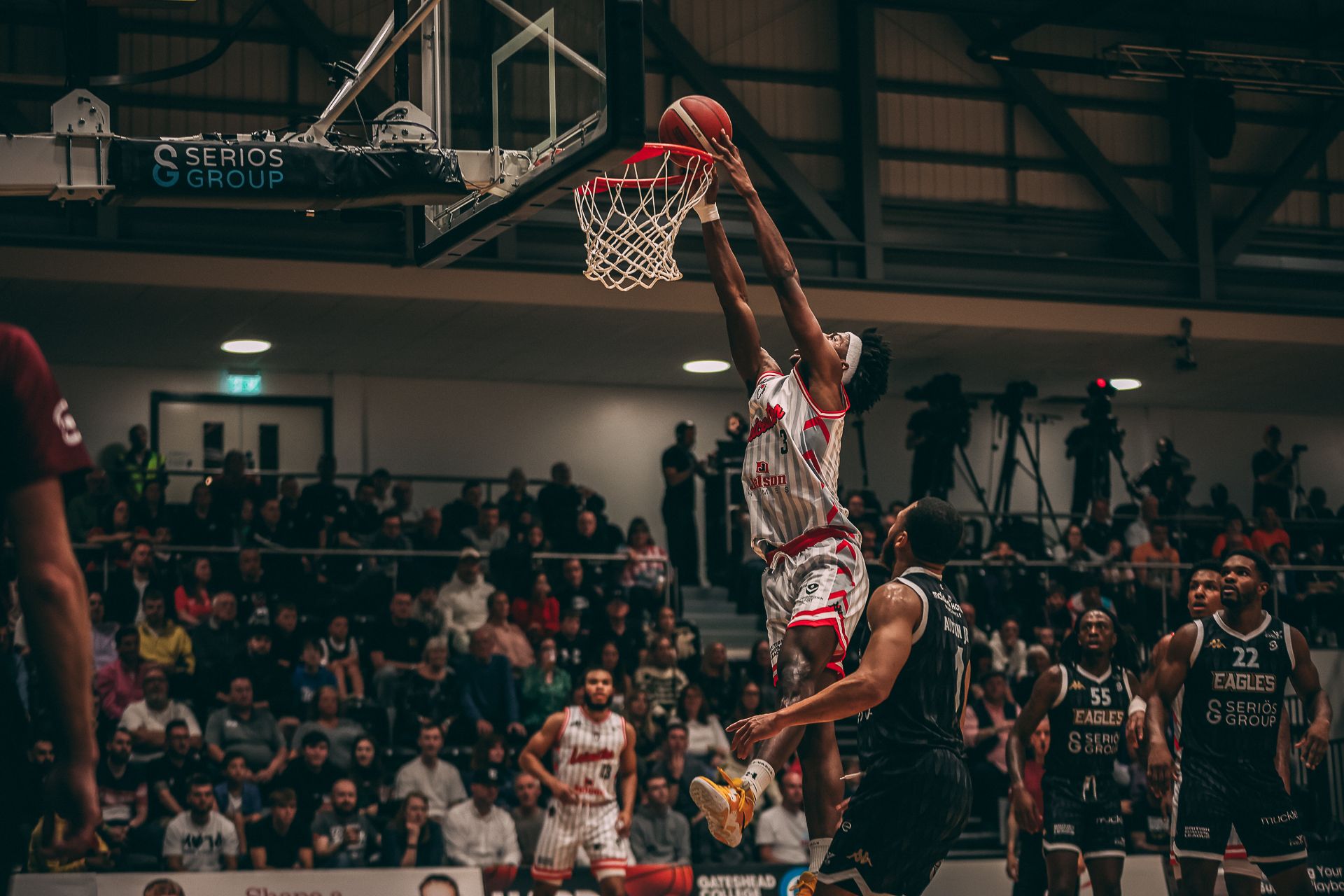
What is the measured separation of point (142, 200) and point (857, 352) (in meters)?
3.36

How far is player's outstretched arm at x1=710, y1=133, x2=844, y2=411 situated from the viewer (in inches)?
270

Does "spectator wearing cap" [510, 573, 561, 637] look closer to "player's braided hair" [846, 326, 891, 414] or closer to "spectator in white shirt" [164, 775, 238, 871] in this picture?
"spectator in white shirt" [164, 775, 238, 871]

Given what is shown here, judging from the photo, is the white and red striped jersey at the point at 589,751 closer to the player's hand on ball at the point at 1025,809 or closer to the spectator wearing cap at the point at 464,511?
the player's hand on ball at the point at 1025,809

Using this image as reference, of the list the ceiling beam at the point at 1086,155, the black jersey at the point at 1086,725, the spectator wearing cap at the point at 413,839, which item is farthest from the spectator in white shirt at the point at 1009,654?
the spectator wearing cap at the point at 413,839

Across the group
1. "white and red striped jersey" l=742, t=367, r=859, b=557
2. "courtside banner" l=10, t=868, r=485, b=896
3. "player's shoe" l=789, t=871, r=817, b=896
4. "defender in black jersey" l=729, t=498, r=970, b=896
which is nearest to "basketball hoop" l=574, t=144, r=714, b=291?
"white and red striped jersey" l=742, t=367, r=859, b=557

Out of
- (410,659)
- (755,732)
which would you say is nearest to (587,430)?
(410,659)

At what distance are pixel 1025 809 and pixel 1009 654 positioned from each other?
6993 mm

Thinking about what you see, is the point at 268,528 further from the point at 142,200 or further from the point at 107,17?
the point at 142,200

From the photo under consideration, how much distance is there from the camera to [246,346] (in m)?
17.5

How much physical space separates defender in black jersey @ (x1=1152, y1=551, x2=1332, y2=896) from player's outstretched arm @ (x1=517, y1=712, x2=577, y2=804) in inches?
184

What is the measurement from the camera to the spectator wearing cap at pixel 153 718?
42.2ft

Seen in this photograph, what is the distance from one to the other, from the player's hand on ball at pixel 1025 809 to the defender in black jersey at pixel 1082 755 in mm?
61

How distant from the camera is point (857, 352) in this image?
24.0 feet

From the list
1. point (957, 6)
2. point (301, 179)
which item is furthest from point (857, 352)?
point (957, 6)
